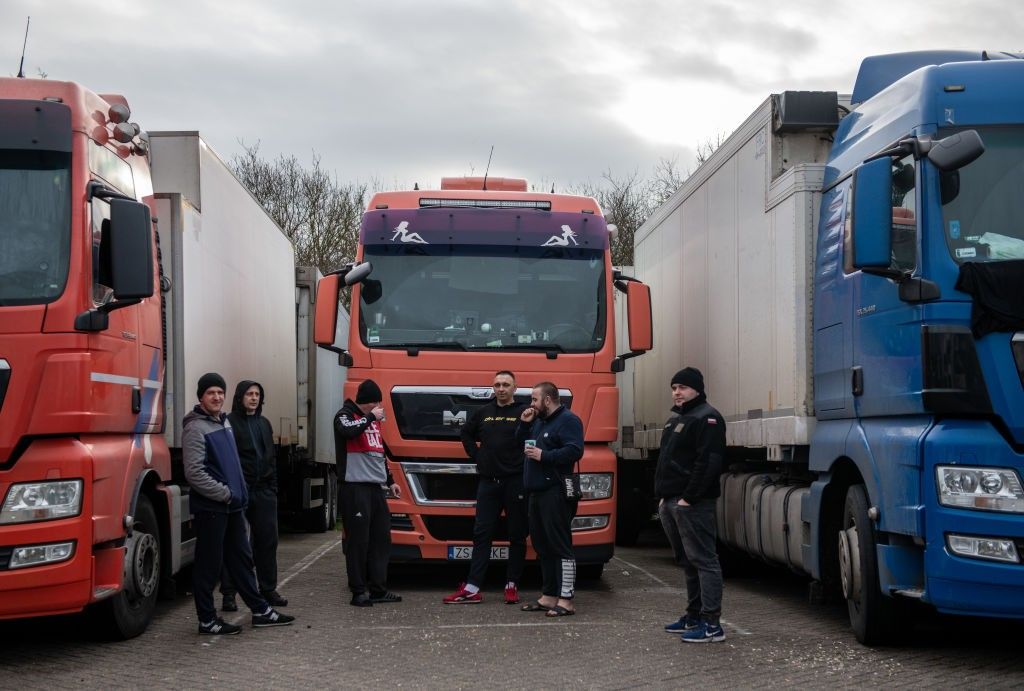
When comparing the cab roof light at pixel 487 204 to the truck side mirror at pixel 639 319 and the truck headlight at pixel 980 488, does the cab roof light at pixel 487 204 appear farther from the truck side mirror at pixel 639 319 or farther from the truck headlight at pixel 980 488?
the truck headlight at pixel 980 488

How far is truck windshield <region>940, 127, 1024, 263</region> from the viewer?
284 inches

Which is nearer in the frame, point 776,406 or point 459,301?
point 776,406

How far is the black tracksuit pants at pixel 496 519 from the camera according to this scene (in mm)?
10594

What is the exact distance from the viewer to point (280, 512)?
1811cm

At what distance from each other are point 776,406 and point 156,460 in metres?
4.59

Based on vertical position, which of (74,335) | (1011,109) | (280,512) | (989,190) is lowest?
(280,512)

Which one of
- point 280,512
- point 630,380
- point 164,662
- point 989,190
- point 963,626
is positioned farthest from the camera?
point 280,512

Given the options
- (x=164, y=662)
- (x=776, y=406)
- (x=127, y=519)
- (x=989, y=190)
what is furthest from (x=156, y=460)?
(x=989, y=190)

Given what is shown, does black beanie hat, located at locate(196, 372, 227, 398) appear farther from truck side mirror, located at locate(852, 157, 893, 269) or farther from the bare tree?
the bare tree

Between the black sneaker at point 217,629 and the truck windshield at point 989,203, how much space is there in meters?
5.33

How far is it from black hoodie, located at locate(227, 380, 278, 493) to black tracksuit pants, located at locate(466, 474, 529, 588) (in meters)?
1.82

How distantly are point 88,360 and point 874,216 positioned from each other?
4.63m

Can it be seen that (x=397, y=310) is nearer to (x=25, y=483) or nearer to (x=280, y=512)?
(x=25, y=483)

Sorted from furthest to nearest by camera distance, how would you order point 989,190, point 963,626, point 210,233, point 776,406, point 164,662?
1. point 210,233
2. point 776,406
3. point 963,626
4. point 164,662
5. point 989,190
